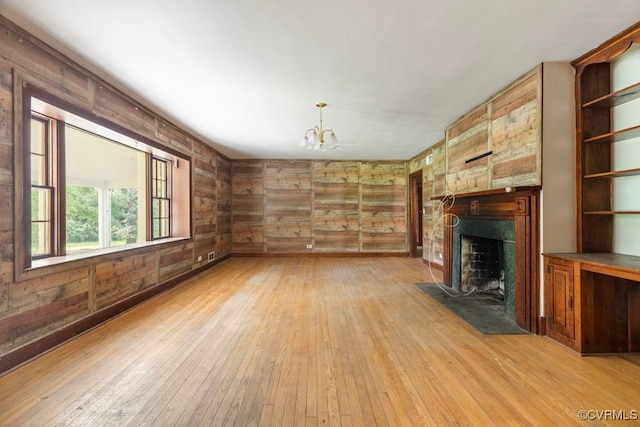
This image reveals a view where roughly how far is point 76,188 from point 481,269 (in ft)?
27.9

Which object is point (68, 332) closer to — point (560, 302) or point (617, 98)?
point (560, 302)

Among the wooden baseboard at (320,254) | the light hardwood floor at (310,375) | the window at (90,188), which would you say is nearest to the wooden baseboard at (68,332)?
the light hardwood floor at (310,375)

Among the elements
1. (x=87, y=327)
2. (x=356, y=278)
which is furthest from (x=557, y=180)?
(x=87, y=327)

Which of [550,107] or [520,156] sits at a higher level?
[550,107]

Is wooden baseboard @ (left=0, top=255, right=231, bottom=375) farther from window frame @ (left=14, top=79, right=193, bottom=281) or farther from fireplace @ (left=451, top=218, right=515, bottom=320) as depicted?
fireplace @ (left=451, top=218, right=515, bottom=320)

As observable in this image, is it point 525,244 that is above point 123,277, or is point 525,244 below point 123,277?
above

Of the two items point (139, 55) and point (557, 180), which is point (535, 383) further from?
point (139, 55)

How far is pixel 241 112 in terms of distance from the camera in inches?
157

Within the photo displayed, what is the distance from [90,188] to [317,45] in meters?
6.95

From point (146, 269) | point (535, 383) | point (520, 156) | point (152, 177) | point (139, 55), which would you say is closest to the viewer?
point (535, 383)

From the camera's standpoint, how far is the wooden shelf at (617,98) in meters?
2.25

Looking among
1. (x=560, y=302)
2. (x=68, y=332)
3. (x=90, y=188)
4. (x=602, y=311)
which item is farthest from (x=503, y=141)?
(x=90, y=188)

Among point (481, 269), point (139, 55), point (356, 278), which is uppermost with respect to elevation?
point (139, 55)

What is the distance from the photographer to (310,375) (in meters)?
2.08
